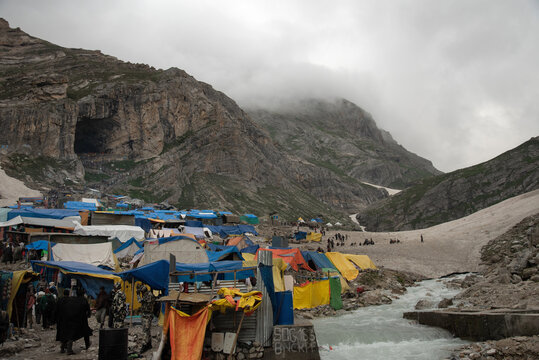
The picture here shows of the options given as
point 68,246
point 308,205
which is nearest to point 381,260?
point 68,246

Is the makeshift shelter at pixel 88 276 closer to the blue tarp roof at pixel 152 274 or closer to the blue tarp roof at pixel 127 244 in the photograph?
the blue tarp roof at pixel 152 274

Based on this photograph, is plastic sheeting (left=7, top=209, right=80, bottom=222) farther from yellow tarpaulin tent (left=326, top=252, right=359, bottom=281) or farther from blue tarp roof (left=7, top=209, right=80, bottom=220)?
yellow tarpaulin tent (left=326, top=252, right=359, bottom=281)

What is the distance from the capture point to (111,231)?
31000 mm

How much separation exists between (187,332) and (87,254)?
13.7 m

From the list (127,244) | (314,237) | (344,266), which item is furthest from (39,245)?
(314,237)

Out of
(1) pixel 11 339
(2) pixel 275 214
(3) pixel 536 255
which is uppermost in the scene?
(2) pixel 275 214

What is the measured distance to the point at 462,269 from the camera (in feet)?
112

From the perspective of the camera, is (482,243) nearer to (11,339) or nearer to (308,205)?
A: (11,339)

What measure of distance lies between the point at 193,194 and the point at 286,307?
72677mm

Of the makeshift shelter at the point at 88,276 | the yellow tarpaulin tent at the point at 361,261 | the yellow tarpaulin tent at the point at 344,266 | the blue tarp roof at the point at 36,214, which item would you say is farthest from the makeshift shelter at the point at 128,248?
the yellow tarpaulin tent at the point at 361,261

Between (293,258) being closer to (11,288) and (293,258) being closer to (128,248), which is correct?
(128,248)

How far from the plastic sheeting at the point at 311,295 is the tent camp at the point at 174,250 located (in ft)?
18.2

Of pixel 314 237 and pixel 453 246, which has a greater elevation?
pixel 314 237

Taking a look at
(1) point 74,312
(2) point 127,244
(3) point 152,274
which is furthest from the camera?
(2) point 127,244
